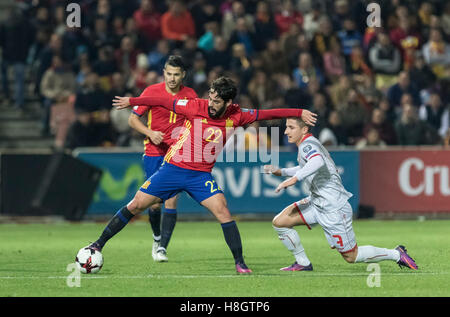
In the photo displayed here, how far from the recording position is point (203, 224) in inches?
702

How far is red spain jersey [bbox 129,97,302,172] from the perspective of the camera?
10234 millimetres

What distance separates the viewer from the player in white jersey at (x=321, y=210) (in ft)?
32.9

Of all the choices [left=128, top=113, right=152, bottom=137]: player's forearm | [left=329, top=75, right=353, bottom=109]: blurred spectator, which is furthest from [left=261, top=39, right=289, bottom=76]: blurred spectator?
[left=128, top=113, right=152, bottom=137]: player's forearm

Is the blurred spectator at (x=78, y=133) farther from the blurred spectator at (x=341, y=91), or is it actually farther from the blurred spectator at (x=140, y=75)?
the blurred spectator at (x=341, y=91)

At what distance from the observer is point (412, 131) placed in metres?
19.9

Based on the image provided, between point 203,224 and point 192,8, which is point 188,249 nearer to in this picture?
point 203,224

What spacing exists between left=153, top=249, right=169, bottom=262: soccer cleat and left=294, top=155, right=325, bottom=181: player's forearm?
101 inches

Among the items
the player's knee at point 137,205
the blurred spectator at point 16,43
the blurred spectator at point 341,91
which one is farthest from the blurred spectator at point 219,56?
the player's knee at point 137,205

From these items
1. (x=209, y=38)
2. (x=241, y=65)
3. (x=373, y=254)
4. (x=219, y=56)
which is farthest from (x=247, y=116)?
(x=209, y=38)

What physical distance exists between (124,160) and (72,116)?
2.43 meters

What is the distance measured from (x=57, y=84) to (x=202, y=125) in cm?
1084

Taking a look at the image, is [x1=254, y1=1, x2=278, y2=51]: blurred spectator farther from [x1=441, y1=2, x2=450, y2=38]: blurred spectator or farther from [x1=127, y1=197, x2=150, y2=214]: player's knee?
[x1=127, y1=197, x2=150, y2=214]: player's knee

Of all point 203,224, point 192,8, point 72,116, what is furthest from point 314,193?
point 192,8

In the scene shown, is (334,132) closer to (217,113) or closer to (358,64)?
(358,64)
